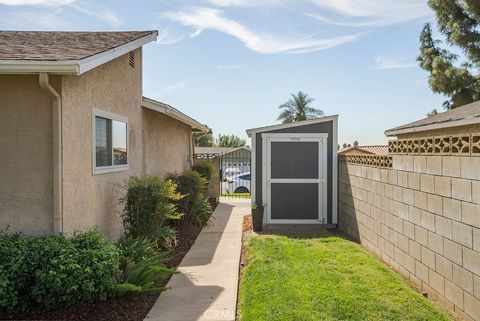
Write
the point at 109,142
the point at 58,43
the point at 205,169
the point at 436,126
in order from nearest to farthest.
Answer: the point at 58,43
the point at 436,126
the point at 109,142
the point at 205,169

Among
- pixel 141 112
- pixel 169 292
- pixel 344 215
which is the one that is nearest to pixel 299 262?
pixel 169 292

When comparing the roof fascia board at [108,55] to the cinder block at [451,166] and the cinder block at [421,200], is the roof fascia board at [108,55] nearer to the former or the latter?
the cinder block at [451,166]

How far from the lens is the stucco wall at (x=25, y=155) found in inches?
197

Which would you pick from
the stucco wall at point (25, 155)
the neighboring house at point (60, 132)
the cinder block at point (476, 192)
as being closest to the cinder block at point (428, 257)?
the cinder block at point (476, 192)

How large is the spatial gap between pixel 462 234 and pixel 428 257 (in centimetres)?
99

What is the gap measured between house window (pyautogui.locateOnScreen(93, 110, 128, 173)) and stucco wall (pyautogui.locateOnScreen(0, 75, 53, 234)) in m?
1.21

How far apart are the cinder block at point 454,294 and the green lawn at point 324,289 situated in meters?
0.24

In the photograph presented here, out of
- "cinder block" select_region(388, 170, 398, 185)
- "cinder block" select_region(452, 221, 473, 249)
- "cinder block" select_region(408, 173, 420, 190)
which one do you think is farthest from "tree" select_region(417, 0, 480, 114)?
"cinder block" select_region(452, 221, 473, 249)

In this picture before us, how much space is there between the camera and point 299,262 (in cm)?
677

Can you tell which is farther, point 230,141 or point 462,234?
point 230,141

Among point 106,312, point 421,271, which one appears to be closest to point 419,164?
point 421,271

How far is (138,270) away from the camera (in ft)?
17.5

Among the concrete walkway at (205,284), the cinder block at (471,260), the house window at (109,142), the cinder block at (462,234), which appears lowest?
the concrete walkway at (205,284)

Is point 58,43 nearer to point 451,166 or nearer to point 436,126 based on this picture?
point 451,166
